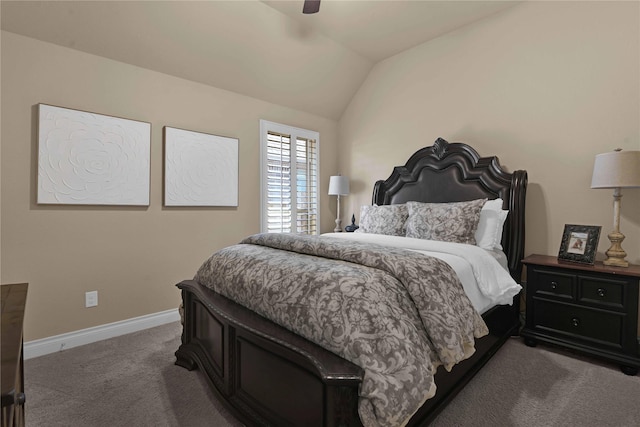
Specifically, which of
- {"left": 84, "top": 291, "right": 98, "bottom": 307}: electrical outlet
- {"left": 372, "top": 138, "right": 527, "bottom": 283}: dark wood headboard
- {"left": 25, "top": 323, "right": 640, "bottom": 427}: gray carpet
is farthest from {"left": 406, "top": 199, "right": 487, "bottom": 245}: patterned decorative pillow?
{"left": 84, "top": 291, "right": 98, "bottom": 307}: electrical outlet

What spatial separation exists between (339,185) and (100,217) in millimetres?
2682

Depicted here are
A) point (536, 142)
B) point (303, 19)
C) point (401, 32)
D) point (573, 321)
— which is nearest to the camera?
point (573, 321)

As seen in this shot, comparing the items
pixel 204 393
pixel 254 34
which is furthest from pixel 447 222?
pixel 254 34

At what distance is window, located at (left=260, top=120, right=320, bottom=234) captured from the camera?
12.6 feet

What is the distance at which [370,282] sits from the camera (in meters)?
1.36

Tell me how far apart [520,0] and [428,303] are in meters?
3.21

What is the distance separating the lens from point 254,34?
318cm

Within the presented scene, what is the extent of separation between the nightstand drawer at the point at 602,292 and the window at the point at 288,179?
115 inches

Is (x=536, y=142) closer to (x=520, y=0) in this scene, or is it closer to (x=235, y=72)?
(x=520, y=0)

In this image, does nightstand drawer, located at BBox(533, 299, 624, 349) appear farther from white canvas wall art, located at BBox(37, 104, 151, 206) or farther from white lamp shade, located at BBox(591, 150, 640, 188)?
white canvas wall art, located at BBox(37, 104, 151, 206)

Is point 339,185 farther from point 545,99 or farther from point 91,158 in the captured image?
point 91,158

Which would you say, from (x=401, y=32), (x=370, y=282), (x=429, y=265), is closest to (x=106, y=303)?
(x=370, y=282)

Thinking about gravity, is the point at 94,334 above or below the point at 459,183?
below

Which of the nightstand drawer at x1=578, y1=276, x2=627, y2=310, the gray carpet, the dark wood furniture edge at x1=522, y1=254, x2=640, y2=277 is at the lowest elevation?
the gray carpet
